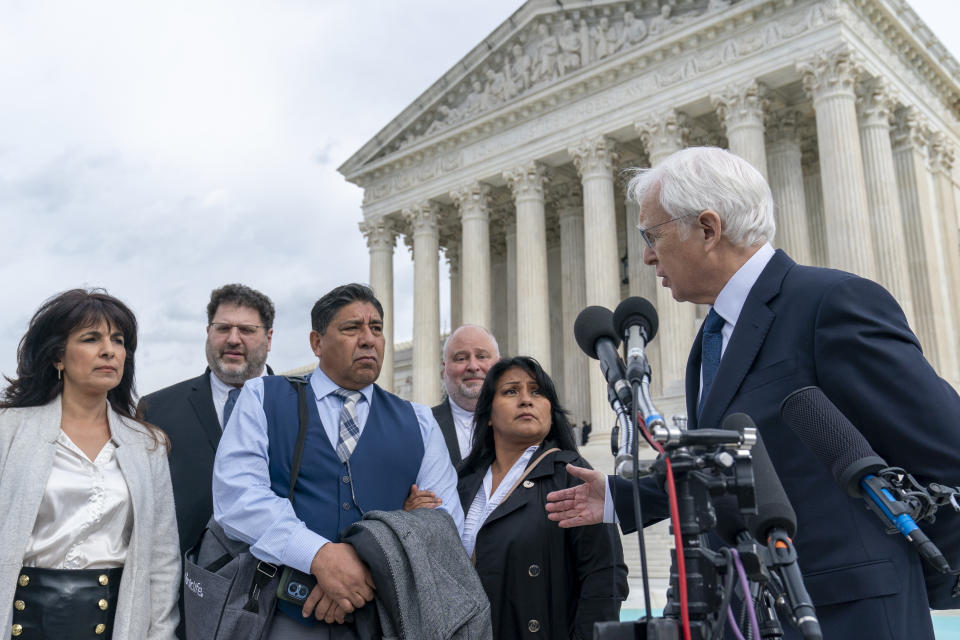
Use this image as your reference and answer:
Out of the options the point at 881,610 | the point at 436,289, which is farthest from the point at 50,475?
the point at 436,289

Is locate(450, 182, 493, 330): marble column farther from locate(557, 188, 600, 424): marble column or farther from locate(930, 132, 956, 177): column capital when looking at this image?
locate(930, 132, 956, 177): column capital

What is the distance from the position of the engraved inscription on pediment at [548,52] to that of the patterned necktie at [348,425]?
23.0 metres

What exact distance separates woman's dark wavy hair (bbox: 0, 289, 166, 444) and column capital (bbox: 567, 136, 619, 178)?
2313cm

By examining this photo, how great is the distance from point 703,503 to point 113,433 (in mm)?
3346

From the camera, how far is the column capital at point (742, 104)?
74.8 ft

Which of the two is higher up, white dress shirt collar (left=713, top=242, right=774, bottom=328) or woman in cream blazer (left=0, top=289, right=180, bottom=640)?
white dress shirt collar (left=713, top=242, right=774, bottom=328)

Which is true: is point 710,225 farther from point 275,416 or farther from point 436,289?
point 436,289

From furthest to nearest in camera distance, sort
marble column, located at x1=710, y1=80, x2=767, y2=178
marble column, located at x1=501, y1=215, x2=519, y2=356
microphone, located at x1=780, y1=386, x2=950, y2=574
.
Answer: marble column, located at x1=501, y1=215, x2=519, y2=356 < marble column, located at x1=710, y1=80, x2=767, y2=178 < microphone, located at x1=780, y1=386, x2=950, y2=574

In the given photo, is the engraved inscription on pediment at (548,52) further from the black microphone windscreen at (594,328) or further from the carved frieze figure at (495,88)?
the black microphone windscreen at (594,328)

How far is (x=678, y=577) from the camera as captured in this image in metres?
2.07

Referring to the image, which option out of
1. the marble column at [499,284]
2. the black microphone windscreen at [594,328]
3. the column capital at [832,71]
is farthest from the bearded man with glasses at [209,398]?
the marble column at [499,284]

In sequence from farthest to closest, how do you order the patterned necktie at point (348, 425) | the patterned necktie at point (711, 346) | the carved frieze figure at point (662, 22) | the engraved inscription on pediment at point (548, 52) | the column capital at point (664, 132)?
the engraved inscription on pediment at point (548, 52)
the carved frieze figure at point (662, 22)
the column capital at point (664, 132)
the patterned necktie at point (348, 425)
the patterned necktie at point (711, 346)

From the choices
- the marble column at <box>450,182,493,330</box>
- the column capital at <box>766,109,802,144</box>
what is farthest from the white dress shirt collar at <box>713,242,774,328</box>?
A: the marble column at <box>450,182,493,330</box>

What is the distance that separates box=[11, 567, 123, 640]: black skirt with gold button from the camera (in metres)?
3.71
